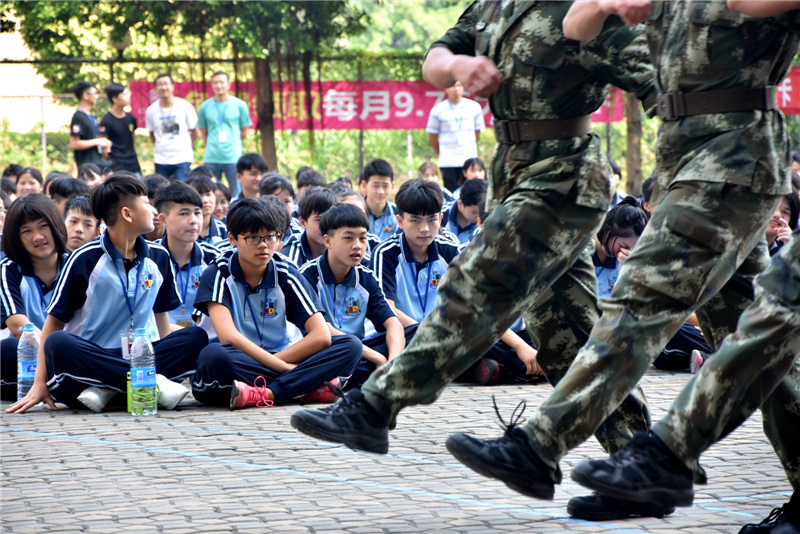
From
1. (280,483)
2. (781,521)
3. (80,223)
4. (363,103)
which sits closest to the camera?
(781,521)

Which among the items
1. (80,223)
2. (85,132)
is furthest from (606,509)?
(85,132)

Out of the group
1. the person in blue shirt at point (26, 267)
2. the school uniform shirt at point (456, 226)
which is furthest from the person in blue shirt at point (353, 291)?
the school uniform shirt at point (456, 226)

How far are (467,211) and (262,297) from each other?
128 inches

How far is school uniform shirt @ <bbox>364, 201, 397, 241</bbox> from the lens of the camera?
9.95 meters

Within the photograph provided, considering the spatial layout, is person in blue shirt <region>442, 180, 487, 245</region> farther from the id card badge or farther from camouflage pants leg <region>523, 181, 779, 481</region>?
camouflage pants leg <region>523, 181, 779, 481</region>

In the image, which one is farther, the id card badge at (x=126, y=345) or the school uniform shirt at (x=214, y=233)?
the school uniform shirt at (x=214, y=233)

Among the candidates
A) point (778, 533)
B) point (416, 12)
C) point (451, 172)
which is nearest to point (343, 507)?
point (778, 533)

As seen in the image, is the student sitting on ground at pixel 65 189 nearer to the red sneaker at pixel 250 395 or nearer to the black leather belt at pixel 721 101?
the red sneaker at pixel 250 395

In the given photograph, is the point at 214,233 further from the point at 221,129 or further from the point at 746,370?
the point at 746,370

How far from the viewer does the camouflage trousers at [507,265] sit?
3.42m

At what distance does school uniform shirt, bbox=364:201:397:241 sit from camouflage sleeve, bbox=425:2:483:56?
615 centimetres

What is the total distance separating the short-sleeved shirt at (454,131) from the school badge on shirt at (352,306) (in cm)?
659

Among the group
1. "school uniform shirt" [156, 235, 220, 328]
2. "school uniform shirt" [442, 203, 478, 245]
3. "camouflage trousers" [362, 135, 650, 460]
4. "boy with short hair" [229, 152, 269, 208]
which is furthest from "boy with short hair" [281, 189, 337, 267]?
"camouflage trousers" [362, 135, 650, 460]

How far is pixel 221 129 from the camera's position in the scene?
1334cm
